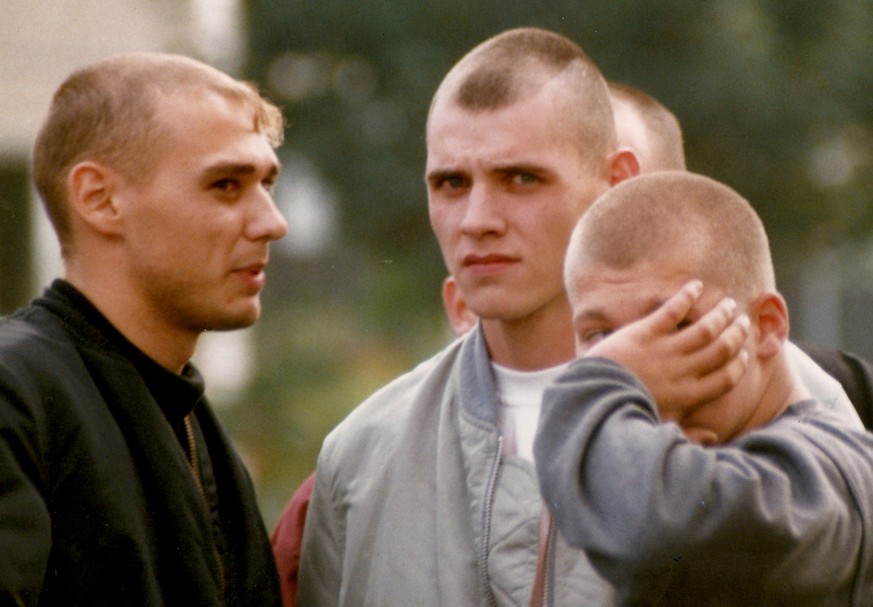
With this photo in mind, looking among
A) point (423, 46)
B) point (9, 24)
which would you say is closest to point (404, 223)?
point (423, 46)

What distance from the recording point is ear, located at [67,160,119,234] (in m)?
3.64

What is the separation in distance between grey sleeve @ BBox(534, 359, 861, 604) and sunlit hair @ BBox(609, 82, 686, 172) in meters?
1.95

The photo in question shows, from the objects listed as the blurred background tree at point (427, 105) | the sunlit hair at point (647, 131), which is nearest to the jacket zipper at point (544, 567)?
the sunlit hair at point (647, 131)

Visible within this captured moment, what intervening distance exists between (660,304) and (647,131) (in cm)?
213

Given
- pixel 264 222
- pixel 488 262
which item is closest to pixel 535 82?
pixel 488 262

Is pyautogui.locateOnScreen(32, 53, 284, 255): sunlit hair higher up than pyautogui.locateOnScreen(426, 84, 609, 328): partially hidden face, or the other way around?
pyautogui.locateOnScreen(32, 53, 284, 255): sunlit hair

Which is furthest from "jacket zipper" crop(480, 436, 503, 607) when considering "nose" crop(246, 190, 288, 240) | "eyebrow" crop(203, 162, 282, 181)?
"eyebrow" crop(203, 162, 282, 181)

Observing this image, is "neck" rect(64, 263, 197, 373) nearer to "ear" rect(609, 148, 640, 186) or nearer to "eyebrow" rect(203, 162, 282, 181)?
"eyebrow" rect(203, 162, 282, 181)

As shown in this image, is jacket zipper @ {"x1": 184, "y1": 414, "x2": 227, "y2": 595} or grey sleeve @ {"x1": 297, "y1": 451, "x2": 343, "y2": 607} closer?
jacket zipper @ {"x1": 184, "y1": 414, "x2": 227, "y2": 595}

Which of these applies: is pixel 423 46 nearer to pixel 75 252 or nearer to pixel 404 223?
pixel 404 223

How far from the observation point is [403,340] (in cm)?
1362

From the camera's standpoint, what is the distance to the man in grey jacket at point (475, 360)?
351 cm

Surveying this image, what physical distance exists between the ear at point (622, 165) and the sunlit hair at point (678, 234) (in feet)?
4.00

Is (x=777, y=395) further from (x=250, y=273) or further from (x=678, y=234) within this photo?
(x=250, y=273)
